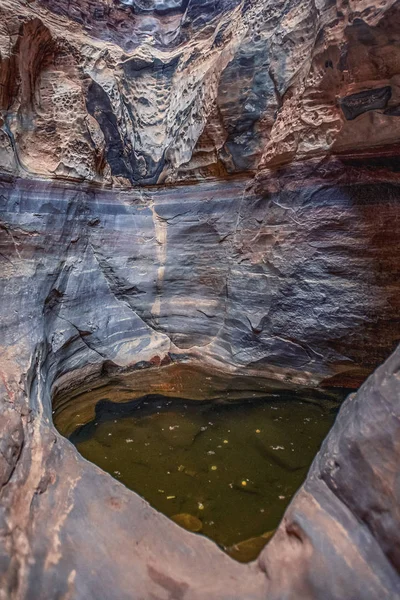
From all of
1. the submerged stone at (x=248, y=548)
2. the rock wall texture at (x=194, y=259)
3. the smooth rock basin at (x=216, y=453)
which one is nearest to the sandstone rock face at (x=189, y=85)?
the rock wall texture at (x=194, y=259)

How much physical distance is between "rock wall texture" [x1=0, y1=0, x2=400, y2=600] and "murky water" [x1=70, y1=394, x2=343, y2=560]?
37cm

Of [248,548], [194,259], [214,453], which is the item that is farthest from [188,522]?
[194,259]

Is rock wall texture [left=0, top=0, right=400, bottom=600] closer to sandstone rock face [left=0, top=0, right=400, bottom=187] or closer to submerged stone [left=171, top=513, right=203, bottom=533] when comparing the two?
sandstone rock face [left=0, top=0, right=400, bottom=187]

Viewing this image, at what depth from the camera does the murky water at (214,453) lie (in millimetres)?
2297

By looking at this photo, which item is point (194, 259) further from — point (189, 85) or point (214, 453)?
point (214, 453)

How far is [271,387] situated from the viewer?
14.2ft

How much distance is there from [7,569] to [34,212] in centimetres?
343

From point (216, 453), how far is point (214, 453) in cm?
2

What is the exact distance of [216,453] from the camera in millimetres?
2953

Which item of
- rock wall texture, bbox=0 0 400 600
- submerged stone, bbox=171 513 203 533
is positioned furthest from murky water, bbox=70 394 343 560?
rock wall texture, bbox=0 0 400 600

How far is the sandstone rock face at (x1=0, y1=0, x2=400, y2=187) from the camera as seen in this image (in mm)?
3301

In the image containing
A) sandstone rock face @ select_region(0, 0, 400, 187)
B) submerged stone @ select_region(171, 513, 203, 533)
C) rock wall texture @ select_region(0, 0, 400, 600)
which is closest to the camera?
rock wall texture @ select_region(0, 0, 400, 600)

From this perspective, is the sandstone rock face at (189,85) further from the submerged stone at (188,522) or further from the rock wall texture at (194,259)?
the submerged stone at (188,522)

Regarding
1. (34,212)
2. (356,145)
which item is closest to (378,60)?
(356,145)
